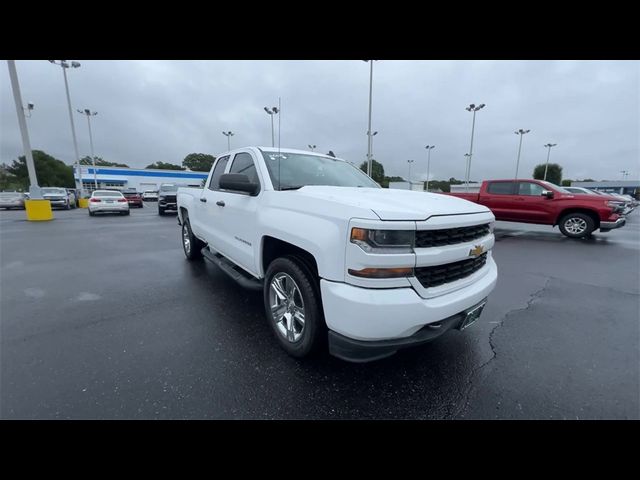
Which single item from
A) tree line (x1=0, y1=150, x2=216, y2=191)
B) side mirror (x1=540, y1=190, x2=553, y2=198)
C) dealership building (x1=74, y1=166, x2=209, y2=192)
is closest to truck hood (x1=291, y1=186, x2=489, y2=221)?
side mirror (x1=540, y1=190, x2=553, y2=198)

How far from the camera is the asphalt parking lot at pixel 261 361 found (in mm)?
1948

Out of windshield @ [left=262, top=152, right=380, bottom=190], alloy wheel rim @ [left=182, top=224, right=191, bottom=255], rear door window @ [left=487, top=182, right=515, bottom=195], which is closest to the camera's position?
windshield @ [left=262, top=152, right=380, bottom=190]

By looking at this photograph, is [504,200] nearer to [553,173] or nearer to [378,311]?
[378,311]

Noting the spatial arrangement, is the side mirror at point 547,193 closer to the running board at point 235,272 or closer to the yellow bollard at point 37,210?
the running board at point 235,272

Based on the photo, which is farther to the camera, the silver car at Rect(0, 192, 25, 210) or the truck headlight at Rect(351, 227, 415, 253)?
the silver car at Rect(0, 192, 25, 210)

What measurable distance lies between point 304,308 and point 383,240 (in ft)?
2.82

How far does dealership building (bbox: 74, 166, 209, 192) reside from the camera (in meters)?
47.3

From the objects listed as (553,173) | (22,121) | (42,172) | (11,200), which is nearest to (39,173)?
(42,172)

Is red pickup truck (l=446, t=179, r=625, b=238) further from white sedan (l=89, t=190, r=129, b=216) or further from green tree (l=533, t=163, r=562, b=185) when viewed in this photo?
green tree (l=533, t=163, r=562, b=185)

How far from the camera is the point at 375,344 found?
181 cm
